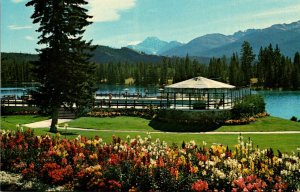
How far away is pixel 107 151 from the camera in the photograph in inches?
531

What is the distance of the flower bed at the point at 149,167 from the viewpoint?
432 inches

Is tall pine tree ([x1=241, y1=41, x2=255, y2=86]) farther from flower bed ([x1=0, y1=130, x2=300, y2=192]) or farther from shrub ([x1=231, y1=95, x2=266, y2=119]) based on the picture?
flower bed ([x1=0, y1=130, x2=300, y2=192])

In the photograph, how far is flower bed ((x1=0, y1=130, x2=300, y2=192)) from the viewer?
1098 centimetres

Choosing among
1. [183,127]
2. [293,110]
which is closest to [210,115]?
[183,127]

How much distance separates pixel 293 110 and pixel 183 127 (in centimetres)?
3550

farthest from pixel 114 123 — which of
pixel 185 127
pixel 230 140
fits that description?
pixel 230 140

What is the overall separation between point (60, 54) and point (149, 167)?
21.2 metres

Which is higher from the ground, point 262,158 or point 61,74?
point 61,74

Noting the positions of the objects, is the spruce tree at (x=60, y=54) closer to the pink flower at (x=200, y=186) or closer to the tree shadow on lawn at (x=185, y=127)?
the tree shadow on lawn at (x=185, y=127)

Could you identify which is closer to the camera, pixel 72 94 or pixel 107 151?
pixel 107 151

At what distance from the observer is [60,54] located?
31141 mm

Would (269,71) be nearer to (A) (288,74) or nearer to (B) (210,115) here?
(A) (288,74)

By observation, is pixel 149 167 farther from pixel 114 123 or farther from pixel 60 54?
pixel 114 123

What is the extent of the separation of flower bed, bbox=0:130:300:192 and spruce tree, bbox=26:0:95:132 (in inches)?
668
